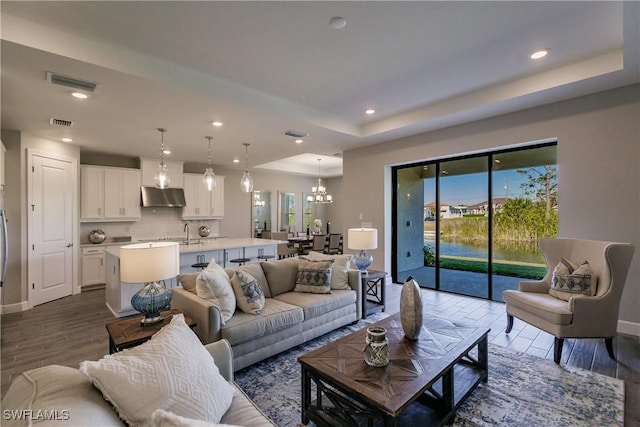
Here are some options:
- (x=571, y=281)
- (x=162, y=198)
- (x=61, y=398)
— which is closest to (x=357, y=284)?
(x=571, y=281)

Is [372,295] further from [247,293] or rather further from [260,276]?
[247,293]

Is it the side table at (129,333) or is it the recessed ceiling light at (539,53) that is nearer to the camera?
the side table at (129,333)

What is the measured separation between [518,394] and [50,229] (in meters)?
6.87

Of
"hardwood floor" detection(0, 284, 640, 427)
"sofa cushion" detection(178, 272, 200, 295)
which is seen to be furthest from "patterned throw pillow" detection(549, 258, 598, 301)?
"sofa cushion" detection(178, 272, 200, 295)

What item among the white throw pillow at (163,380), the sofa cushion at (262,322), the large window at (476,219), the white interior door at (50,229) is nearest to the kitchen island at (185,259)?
the white interior door at (50,229)

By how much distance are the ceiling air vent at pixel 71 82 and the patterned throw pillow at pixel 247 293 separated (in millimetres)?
2493

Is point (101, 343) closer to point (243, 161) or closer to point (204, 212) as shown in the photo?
point (204, 212)

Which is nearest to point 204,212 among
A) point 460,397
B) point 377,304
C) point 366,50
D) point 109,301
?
point 109,301

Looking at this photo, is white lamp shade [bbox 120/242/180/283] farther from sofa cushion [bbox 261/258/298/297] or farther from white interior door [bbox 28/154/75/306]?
white interior door [bbox 28/154/75/306]

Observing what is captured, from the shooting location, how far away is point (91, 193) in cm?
604

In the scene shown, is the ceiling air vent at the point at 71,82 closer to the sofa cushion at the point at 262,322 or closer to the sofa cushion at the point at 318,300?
the sofa cushion at the point at 262,322

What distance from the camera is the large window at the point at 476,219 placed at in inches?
180

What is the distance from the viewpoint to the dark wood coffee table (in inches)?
65.4

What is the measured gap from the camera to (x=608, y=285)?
2.86 metres
